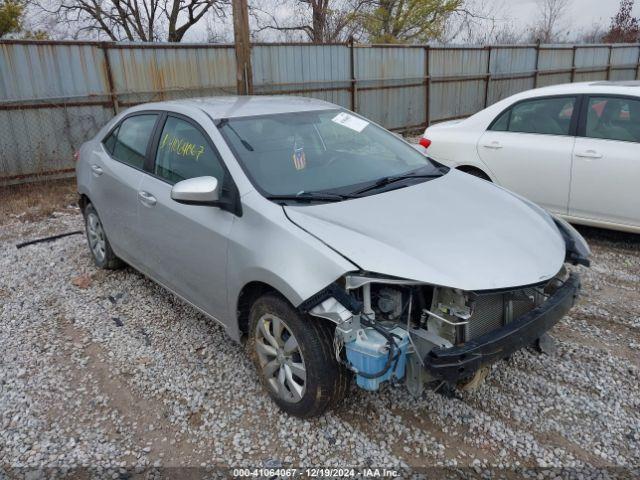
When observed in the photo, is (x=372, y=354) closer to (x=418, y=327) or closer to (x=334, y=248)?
(x=418, y=327)

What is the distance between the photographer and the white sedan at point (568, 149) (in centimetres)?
472

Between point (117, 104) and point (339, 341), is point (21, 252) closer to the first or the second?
point (117, 104)

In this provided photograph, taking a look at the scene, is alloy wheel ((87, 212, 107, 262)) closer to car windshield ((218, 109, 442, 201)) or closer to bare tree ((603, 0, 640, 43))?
car windshield ((218, 109, 442, 201))

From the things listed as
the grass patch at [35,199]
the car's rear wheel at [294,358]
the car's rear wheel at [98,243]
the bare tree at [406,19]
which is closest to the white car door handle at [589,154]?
the car's rear wheel at [294,358]

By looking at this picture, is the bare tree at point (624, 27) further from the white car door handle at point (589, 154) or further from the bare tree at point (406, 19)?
the white car door handle at point (589, 154)

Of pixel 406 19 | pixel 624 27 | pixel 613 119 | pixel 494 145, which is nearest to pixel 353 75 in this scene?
pixel 494 145

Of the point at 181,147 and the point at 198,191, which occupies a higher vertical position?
the point at 181,147

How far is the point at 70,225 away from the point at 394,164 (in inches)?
189

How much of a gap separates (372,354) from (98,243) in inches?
140

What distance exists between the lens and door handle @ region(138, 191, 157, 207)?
3.60 meters

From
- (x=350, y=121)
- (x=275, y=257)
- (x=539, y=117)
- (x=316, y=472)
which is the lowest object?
(x=316, y=472)

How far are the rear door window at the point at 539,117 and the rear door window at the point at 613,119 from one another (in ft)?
0.64

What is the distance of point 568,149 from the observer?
16.3ft

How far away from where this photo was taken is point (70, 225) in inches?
259
